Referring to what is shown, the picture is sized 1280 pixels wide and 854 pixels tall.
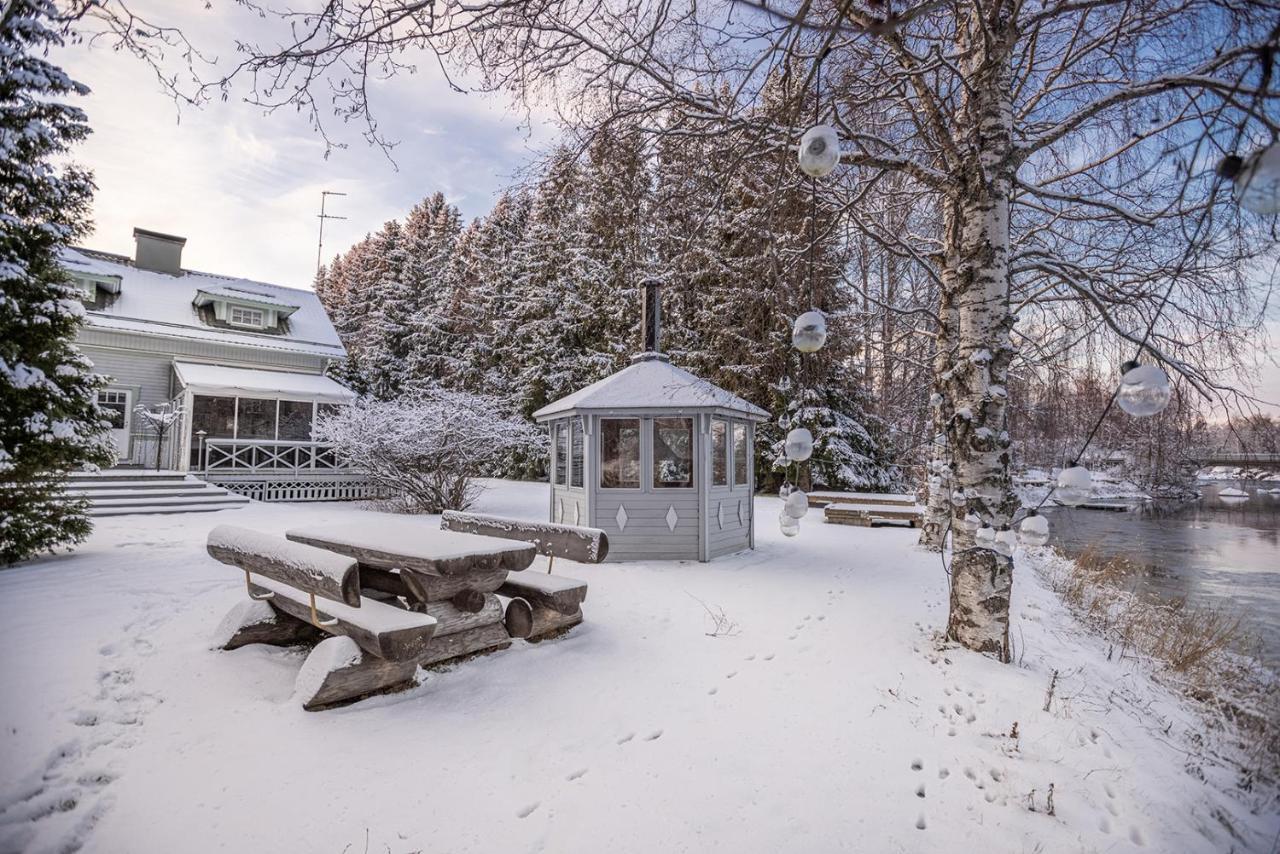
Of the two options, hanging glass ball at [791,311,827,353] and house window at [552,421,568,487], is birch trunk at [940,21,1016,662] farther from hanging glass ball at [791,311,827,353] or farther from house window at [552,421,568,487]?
house window at [552,421,568,487]

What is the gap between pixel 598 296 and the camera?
21.9 meters

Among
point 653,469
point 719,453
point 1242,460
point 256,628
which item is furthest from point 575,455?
point 1242,460

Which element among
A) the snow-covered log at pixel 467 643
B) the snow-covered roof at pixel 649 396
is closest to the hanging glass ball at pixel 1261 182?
the snow-covered log at pixel 467 643

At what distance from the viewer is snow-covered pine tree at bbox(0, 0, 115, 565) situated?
6133 mm

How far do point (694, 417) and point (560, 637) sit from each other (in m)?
4.58

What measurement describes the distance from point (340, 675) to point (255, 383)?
16.0 meters

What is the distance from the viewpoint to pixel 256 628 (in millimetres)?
4359

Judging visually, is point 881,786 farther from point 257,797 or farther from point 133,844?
point 133,844

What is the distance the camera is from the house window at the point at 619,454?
8.89m

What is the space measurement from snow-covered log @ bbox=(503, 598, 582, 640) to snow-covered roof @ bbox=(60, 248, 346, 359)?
17.5m

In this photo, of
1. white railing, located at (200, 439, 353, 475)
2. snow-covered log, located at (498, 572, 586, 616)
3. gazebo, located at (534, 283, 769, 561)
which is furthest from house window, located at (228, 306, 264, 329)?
snow-covered log, located at (498, 572, 586, 616)

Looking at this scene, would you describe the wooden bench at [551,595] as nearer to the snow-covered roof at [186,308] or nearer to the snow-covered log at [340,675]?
the snow-covered log at [340,675]

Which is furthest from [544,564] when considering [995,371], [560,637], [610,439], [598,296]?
[598,296]

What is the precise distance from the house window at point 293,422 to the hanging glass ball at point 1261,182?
71.7ft
